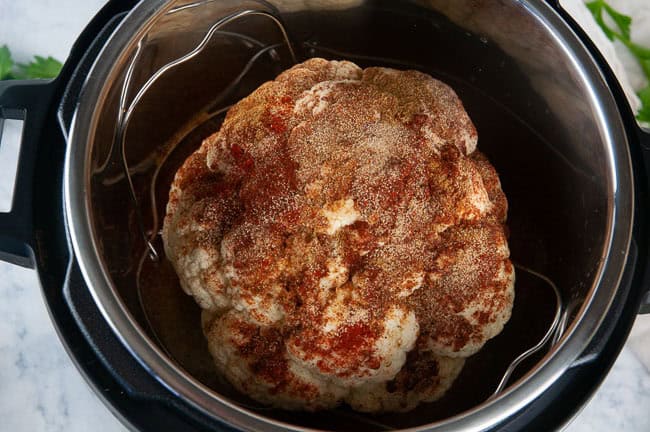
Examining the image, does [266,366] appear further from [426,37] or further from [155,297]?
[426,37]

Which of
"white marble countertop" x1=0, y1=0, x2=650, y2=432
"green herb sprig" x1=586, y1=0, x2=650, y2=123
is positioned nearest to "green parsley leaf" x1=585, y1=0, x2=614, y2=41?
"green herb sprig" x1=586, y1=0, x2=650, y2=123

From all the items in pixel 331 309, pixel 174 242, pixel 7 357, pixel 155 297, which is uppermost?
pixel 331 309

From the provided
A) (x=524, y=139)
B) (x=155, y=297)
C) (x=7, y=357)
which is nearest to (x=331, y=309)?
(x=155, y=297)

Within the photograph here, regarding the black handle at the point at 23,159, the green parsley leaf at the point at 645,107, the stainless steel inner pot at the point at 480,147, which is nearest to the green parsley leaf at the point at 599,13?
the green parsley leaf at the point at 645,107

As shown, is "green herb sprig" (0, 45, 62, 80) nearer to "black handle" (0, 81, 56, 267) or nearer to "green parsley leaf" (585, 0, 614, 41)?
"black handle" (0, 81, 56, 267)

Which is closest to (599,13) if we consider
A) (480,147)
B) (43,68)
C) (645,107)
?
(645,107)
